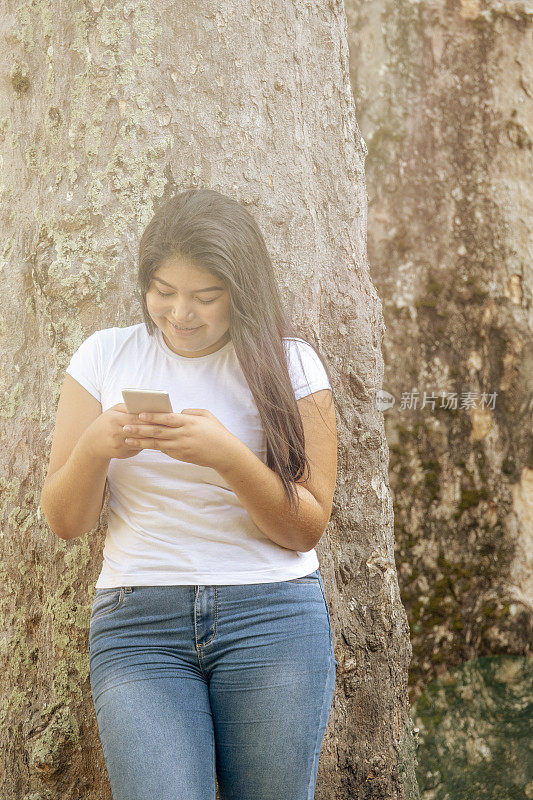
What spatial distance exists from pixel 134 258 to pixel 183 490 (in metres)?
0.95

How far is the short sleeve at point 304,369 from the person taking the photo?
6.48 ft

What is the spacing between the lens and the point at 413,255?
4.45 m

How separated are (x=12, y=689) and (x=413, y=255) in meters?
2.98

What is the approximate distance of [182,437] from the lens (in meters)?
1.75

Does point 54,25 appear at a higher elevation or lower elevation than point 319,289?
higher

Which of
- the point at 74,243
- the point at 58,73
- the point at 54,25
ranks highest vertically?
the point at 54,25

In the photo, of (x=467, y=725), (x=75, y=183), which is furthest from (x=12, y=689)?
(x=467, y=725)

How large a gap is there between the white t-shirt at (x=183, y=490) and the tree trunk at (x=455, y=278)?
2494 mm

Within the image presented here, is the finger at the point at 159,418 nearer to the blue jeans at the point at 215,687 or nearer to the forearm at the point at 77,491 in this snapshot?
the forearm at the point at 77,491

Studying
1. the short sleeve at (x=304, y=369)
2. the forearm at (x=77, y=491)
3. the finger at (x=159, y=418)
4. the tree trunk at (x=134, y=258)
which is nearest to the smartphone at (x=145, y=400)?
the finger at (x=159, y=418)

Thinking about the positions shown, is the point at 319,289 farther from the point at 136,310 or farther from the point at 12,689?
the point at 12,689

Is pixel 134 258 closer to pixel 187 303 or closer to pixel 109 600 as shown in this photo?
pixel 187 303

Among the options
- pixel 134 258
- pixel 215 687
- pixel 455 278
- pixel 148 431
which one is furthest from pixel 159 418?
pixel 455 278

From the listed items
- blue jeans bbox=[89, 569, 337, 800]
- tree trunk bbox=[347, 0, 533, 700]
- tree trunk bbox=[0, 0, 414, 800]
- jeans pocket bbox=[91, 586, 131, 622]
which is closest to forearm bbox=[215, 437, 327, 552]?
blue jeans bbox=[89, 569, 337, 800]
